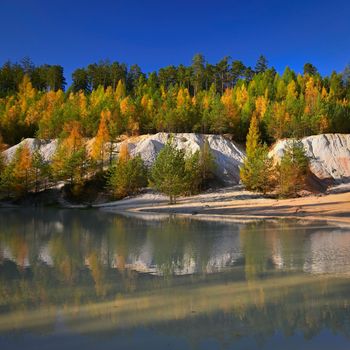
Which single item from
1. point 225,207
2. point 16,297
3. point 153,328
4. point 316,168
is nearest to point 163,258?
point 16,297

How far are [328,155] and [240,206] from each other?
110ft

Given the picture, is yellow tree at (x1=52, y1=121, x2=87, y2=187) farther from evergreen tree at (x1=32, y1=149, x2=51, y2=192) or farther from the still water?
the still water

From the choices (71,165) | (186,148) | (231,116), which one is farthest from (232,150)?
(71,165)

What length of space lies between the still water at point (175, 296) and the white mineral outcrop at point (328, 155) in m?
52.6

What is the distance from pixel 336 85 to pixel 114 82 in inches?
3092

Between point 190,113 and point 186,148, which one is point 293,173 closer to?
point 186,148

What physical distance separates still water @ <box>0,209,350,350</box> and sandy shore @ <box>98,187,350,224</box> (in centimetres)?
2208

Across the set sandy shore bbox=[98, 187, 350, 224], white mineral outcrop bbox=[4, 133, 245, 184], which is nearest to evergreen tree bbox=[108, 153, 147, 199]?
sandy shore bbox=[98, 187, 350, 224]

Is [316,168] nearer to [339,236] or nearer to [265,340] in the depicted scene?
[339,236]

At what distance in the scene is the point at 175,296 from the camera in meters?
12.0

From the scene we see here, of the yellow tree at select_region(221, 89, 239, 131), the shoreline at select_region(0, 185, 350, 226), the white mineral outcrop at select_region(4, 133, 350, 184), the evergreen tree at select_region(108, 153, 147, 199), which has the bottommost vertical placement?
the shoreline at select_region(0, 185, 350, 226)

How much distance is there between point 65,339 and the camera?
8547 millimetres

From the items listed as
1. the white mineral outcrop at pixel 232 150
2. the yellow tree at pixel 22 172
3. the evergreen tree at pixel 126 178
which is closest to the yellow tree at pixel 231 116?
the white mineral outcrop at pixel 232 150

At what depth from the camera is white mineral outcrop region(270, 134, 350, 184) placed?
238 feet
